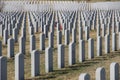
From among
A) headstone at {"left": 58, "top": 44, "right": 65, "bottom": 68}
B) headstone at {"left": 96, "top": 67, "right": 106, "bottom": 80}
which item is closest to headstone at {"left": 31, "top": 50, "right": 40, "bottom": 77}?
headstone at {"left": 58, "top": 44, "right": 65, "bottom": 68}

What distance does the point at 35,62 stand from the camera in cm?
927

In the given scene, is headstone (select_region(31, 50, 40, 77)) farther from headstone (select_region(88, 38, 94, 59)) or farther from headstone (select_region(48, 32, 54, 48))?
headstone (select_region(48, 32, 54, 48))

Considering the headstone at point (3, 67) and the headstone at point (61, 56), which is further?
the headstone at point (61, 56)

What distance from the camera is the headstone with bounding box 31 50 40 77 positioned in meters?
9.20

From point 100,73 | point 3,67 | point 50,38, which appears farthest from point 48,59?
point 50,38

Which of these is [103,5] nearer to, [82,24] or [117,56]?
[82,24]

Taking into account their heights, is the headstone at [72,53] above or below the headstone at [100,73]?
above

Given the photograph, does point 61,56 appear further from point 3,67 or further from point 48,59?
point 3,67

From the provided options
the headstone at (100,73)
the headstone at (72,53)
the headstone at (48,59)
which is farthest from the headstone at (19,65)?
the headstone at (100,73)

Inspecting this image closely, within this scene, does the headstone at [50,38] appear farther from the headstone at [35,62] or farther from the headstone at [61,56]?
the headstone at [35,62]

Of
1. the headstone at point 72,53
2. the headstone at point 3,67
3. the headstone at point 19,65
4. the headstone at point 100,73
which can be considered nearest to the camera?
the headstone at point 100,73

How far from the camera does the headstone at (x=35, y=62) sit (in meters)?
9.20

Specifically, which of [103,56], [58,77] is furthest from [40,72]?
[103,56]

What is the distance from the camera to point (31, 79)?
9250 mm
